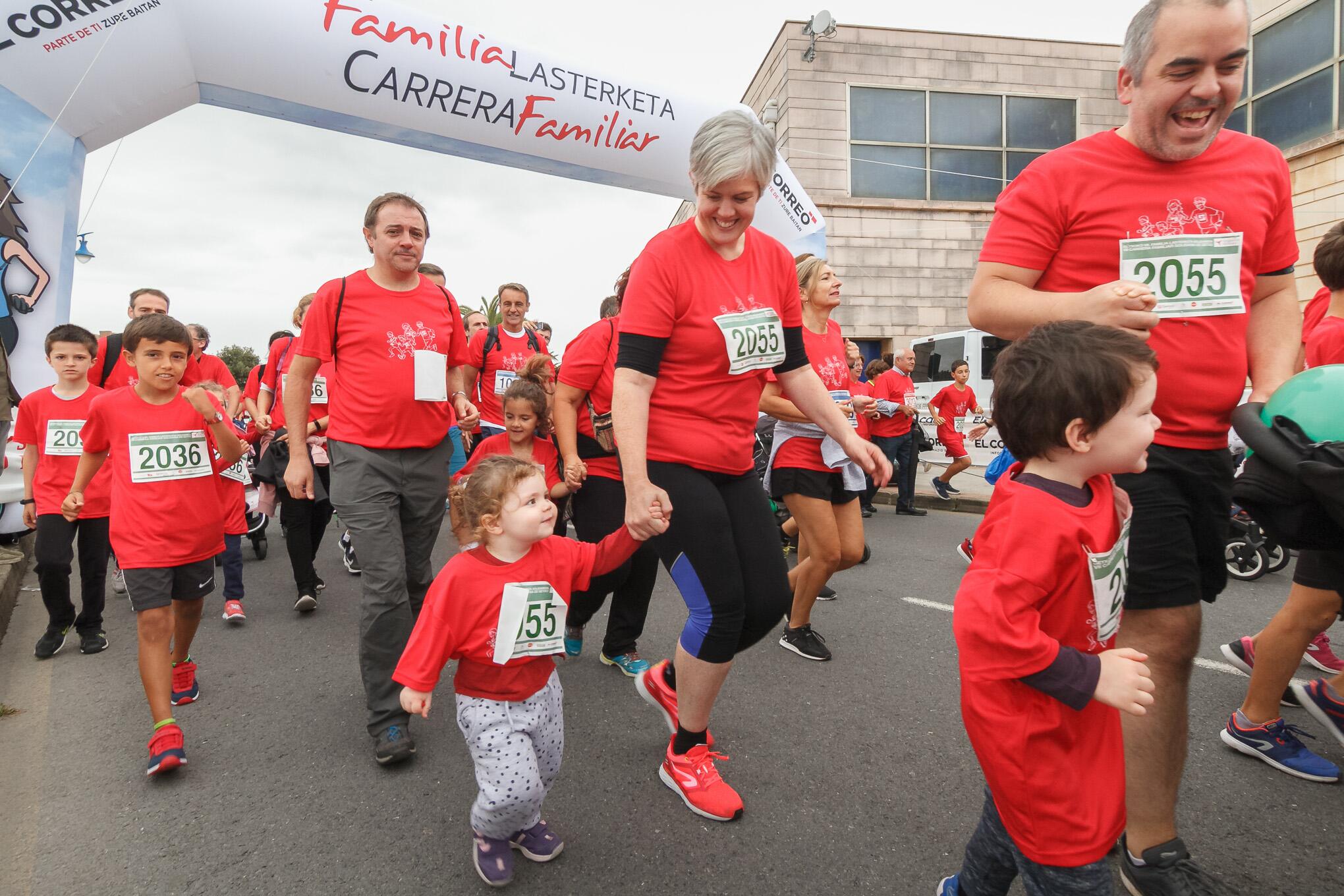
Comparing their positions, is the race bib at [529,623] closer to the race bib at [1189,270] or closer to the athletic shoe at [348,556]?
the race bib at [1189,270]

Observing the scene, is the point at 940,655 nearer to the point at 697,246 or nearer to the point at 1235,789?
the point at 1235,789

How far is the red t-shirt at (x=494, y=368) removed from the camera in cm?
595

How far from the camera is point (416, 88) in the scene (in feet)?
18.8

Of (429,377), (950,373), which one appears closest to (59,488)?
(429,377)

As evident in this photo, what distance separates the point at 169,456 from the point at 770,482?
267cm

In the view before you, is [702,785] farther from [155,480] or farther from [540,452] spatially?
[155,480]

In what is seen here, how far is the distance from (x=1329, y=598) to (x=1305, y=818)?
2.24 ft

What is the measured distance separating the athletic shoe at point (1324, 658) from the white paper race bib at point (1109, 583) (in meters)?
2.80

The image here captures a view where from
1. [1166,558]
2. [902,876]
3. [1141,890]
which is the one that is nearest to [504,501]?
[902,876]

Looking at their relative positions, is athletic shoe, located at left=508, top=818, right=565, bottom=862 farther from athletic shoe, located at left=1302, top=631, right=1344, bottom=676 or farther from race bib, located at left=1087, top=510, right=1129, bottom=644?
athletic shoe, located at left=1302, top=631, right=1344, bottom=676

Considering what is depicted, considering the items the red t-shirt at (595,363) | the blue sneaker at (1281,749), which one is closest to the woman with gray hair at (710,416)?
the red t-shirt at (595,363)

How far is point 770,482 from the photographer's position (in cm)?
395

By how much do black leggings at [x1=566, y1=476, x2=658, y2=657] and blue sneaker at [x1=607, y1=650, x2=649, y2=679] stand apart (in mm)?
22

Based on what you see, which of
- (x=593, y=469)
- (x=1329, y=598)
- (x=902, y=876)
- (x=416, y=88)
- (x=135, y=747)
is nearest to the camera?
(x=902, y=876)
